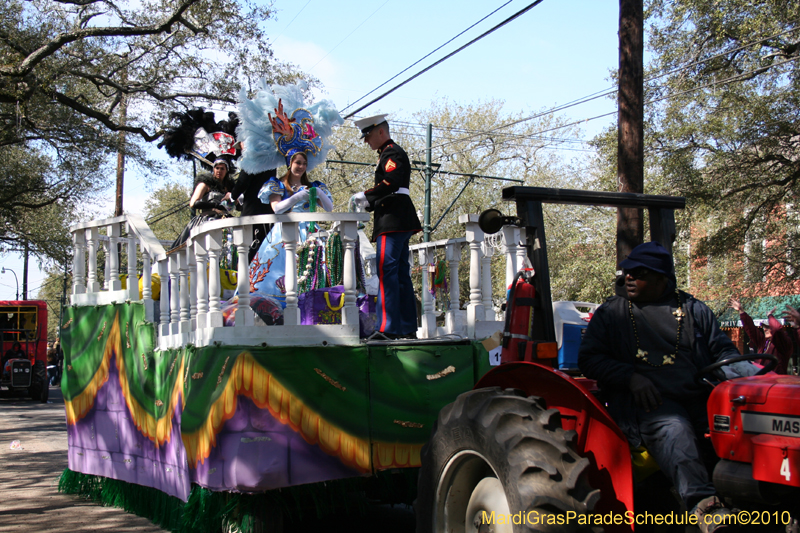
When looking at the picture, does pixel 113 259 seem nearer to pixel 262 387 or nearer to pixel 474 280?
pixel 262 387

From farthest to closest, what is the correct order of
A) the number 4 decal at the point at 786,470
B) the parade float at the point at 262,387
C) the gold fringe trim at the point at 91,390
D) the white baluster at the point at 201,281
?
the gold fringe trim at the point at 91,390 < the white baluster at the point at 201,281 < the parade float at the point at 262,387 < the number 4 decal at the point at 786,470

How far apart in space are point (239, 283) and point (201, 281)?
0.60 m

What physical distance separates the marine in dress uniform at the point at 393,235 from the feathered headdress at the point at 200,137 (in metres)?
3.23

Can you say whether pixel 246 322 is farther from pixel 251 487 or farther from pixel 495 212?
pixel 495 212

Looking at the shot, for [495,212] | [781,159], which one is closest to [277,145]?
[495,212]

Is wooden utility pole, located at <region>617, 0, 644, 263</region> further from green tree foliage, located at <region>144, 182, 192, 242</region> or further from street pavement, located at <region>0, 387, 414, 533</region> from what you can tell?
green tree foliage, located at <region>144, 182, 192, 242</region>

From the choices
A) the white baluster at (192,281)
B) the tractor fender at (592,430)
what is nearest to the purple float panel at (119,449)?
the white baluster at (192,281)

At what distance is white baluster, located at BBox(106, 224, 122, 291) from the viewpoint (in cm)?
802

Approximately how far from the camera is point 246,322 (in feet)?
A: 18.1

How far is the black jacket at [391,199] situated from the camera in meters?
6.68

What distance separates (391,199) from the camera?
6.71 m

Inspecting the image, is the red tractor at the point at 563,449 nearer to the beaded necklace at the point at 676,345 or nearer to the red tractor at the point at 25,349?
the beaded necklace at the point at 676,345

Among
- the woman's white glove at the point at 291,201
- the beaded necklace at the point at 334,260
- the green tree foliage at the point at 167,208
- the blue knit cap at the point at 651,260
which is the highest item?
the green tree foliage at the point at 167,208

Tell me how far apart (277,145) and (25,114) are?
1032 centimetres
